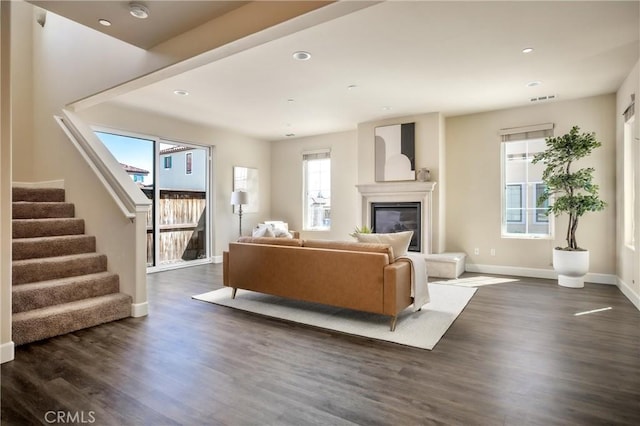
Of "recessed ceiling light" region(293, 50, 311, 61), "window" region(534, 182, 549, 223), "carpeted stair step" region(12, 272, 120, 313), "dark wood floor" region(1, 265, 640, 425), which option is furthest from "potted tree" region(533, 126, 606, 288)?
"carpeted stair step" region(12, 272, 120, 313)

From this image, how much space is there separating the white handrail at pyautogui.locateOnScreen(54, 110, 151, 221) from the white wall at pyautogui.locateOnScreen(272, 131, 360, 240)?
14.1ft

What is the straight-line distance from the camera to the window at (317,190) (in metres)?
7.79

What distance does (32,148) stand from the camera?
16.4ft

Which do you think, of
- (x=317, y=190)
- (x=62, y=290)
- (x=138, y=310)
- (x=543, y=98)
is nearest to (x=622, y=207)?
(x=543, y=98)

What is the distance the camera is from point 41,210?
4133 mm

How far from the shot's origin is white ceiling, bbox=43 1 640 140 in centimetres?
297

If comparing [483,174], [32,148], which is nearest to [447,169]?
[483,174]

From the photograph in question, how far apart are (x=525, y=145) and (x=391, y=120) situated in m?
2.30

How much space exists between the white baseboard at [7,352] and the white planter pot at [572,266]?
612cm

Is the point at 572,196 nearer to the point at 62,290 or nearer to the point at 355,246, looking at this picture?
the point at 355,246

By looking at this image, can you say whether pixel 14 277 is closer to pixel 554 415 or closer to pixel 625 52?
pixel 554 415

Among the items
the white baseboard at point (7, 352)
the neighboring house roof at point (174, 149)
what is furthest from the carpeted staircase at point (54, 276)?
the neighboring house roof at point (174, 149)

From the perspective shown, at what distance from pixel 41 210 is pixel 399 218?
534 cm

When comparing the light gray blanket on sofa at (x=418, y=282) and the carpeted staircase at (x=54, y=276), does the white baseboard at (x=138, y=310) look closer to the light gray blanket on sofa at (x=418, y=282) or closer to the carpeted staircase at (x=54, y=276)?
the carpeted staircase at (x=54, y=276)
